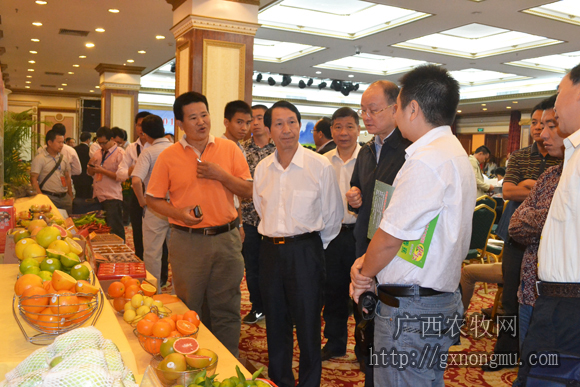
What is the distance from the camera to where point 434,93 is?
67.3 inches

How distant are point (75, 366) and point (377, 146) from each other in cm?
195

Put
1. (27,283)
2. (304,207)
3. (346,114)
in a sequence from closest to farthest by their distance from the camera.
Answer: (27,283) < (304,207) < (346,114)

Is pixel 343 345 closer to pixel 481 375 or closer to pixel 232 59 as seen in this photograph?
pixel 481 375

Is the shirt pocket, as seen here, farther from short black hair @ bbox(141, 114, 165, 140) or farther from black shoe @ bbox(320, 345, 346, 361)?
short black hair @ bbox(141, 114, 165, 140)

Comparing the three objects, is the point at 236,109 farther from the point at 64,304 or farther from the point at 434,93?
the point at 64,304

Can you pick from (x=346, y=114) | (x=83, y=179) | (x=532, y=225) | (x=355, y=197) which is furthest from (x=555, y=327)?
(x=83, y=179)

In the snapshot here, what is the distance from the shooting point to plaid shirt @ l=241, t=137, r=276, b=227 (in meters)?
3.99

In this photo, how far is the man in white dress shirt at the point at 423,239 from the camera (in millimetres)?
1623

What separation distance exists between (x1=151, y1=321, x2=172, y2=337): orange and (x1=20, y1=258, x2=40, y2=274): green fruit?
0.47 metres

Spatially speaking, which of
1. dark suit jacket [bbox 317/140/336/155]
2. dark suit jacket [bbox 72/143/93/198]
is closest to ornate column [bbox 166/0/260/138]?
dark suit jacket [bbox 317/140/336/155]

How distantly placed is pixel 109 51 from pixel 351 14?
18.7 ft

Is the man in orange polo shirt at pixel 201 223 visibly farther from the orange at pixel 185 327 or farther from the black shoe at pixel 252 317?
the black shoe at pixel 252 317

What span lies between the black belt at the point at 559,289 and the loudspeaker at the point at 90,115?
17939 millimetres

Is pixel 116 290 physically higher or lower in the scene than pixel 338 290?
higher
